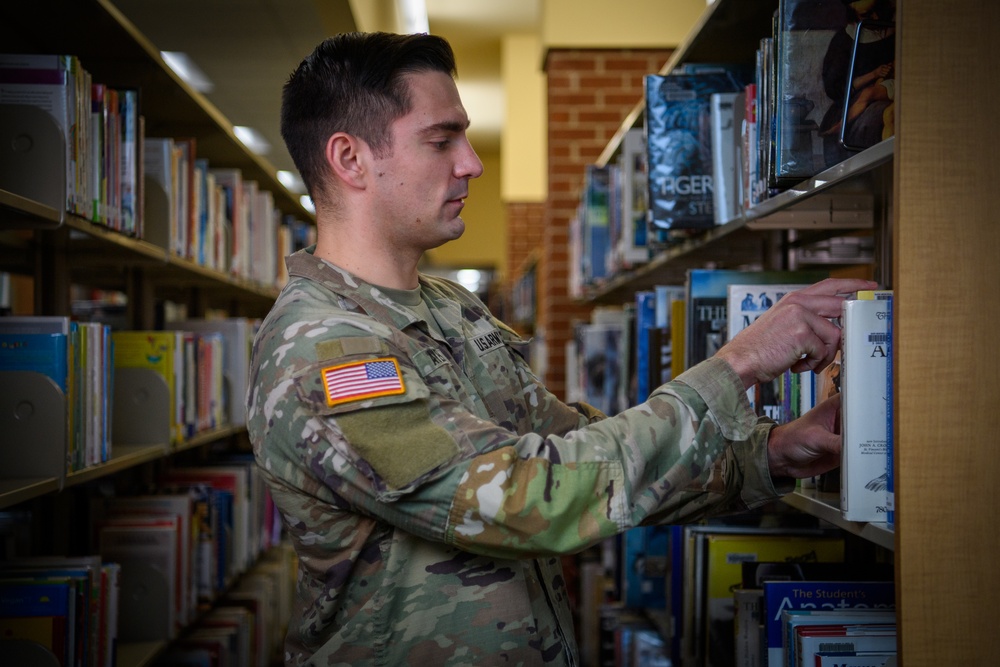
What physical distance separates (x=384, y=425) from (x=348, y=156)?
0.51m

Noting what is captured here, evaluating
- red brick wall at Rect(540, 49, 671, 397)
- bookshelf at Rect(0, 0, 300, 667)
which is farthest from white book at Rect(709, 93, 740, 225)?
red brick wall at Rect(540, 49, 671, 397)

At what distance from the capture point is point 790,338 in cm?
→ 119

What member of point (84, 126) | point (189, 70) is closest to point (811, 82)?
point (84, 126)

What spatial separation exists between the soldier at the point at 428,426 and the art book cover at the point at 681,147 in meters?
0.64

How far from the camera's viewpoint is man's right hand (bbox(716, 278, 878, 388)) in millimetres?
1186

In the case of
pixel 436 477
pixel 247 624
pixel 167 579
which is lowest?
pixel 247 624

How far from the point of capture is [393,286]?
1.46m

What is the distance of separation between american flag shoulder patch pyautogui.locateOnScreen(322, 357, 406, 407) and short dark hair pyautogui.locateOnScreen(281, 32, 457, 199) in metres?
0.43

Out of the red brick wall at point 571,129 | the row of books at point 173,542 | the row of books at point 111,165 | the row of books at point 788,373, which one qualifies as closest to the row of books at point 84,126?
the row of books at point 111,165

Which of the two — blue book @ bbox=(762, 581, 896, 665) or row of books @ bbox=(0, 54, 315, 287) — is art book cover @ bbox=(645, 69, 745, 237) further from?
row of books @ bbox=(0, 54, 315, 287)

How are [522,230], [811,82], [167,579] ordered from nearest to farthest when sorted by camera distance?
[811,82]
[167,579]
[522,230]

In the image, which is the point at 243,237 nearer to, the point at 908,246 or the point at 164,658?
the point at 164,658

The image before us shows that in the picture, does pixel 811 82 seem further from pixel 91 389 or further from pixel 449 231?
pixel 91 389

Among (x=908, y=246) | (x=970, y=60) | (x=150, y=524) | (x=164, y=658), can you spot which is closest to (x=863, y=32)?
(x=970, y=60)
